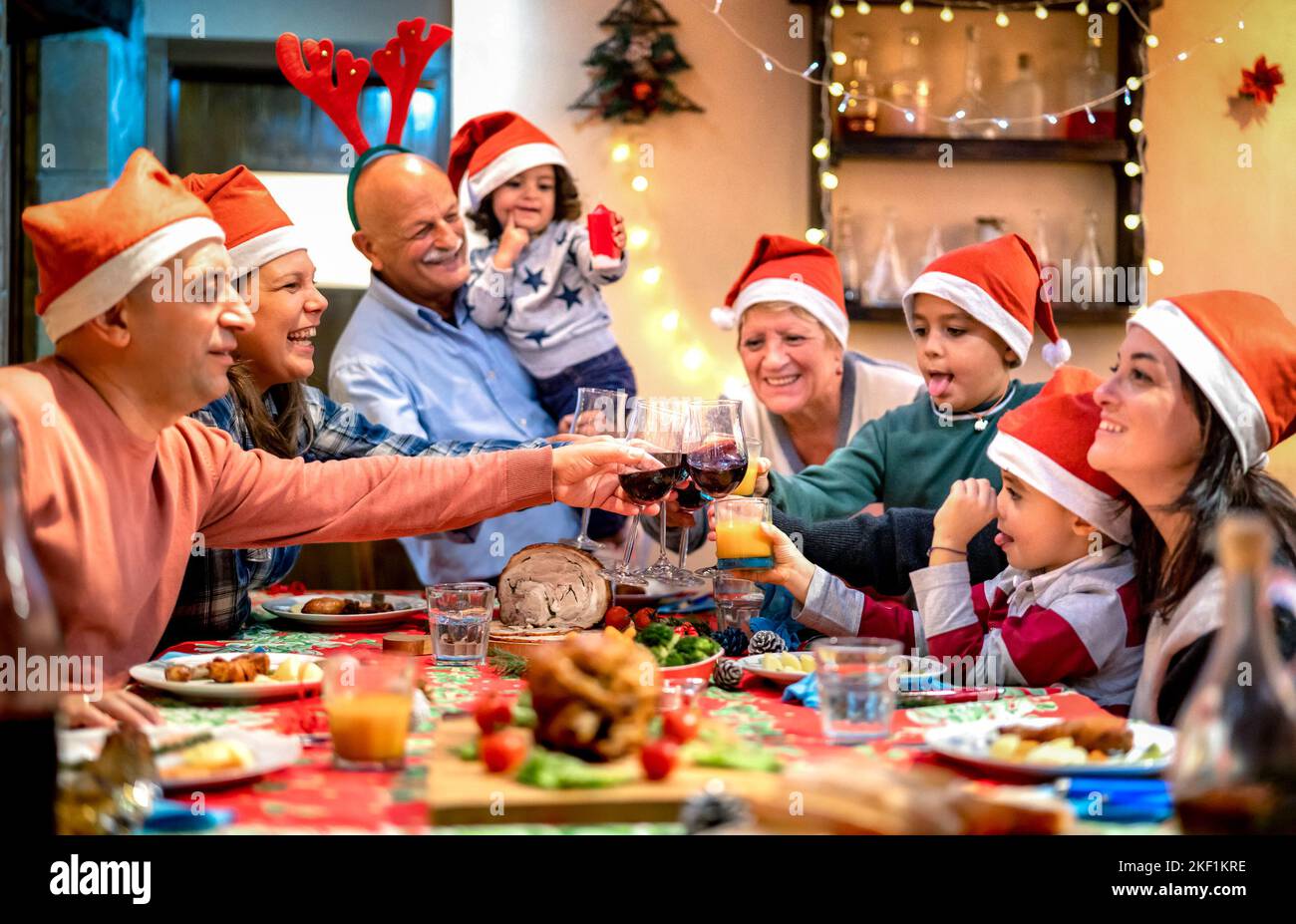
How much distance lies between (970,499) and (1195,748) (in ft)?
4.46

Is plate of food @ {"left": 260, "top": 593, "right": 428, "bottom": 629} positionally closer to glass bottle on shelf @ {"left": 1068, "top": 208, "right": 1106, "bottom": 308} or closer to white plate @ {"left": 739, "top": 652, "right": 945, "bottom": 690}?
white plate @ {"left": 739, "top": 652, "right": 945, "bottom": 690}

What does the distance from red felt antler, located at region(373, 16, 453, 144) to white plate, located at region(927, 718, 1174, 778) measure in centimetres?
243

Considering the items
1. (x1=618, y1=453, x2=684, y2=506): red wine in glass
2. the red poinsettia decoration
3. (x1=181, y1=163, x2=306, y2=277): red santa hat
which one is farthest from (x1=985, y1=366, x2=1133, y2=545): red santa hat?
the red poinsettia decoration

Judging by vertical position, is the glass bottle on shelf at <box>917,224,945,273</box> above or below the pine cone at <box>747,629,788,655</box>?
above

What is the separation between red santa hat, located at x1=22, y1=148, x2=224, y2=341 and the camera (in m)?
1.80

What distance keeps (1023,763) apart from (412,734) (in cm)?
71

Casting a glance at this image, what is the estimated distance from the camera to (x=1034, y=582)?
7.13 feet

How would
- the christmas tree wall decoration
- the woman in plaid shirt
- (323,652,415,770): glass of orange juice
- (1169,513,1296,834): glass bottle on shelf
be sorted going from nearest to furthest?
(1169,513,1296,834): glass bottle on shelf
(323,652,415,770): glass of orange juice
the woman in plaid shirt
the christmas tree wall decoration

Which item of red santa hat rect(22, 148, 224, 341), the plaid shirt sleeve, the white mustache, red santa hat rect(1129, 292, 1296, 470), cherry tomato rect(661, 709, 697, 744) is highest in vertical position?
the white mustache

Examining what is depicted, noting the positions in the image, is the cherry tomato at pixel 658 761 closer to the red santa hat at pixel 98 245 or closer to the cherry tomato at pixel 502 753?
the cherry tomato at pixel 502 753

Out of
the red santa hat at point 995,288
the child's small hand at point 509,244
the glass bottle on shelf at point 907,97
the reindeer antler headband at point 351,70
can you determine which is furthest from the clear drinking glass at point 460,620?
the glass bottle on shelf at point 907,97

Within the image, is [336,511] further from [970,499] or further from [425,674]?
[970,499]

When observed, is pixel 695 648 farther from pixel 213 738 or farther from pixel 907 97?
pixel 907 97
